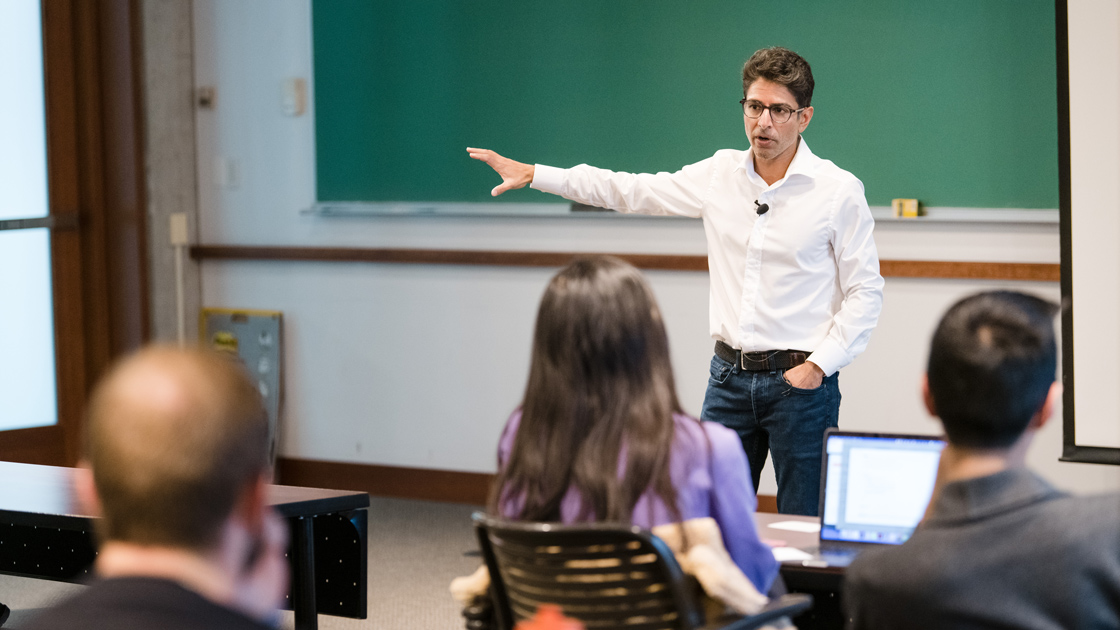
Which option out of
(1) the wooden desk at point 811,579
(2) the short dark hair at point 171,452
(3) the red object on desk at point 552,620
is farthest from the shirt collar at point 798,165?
(2) the short dark hair at point 171,452

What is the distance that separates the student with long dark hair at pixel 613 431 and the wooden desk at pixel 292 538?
969 mm

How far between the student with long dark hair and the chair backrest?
105 millimetres

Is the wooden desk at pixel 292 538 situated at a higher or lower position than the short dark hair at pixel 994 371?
lower

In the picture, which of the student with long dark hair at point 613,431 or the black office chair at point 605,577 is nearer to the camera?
the black office chair at point 605,577

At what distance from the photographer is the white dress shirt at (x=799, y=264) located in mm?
3023

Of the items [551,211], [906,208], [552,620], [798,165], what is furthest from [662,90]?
[552,620]

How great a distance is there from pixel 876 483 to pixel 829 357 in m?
0.79

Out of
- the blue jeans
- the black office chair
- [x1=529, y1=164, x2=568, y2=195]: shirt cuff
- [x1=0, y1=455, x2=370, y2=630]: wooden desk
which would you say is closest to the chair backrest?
the black office chair

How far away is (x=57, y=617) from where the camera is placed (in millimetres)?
1089

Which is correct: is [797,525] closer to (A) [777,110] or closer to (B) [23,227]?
(A) [777,110]

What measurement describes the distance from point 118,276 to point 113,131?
69cm

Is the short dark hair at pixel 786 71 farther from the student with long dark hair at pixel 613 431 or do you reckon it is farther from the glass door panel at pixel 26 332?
the glass door panel at pixel 26 332

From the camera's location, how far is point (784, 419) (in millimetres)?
2980

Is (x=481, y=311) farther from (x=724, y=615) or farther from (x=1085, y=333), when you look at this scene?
(x=724, y=615)
